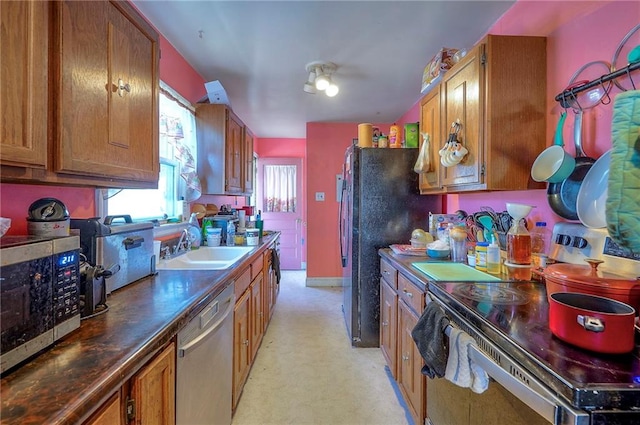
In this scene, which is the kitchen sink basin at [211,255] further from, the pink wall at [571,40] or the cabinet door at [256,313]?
the pink wall at [571,40]

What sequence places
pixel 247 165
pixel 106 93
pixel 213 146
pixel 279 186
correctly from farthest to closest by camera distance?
pixel 279 186 → pixel 247 165 → pixel 213 146 → pixel 106 93

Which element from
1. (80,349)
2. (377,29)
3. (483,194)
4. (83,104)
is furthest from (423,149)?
(80,349)

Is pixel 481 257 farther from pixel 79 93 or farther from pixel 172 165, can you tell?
pixel 172 165

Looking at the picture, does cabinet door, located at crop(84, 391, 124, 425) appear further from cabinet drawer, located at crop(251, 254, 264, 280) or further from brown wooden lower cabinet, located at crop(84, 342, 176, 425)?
cabinet drawer, located at crop(251, 254, 264, 280)

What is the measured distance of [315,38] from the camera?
2.13 m

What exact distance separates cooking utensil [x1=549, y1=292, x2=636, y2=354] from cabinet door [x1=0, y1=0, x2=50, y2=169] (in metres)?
1.47

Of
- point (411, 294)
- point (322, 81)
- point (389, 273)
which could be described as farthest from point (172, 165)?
point (411, 294)

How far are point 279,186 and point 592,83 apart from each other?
465 centimetres

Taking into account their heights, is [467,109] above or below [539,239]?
above

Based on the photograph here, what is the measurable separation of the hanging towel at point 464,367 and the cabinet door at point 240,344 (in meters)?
1.18

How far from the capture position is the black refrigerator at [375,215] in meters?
2.55

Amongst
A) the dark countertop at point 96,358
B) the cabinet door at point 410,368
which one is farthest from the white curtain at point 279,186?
the dark countertop at point 96,358

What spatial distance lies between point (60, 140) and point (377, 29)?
198cm

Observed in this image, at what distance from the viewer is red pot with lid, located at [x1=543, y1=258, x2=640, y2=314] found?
807 mm
